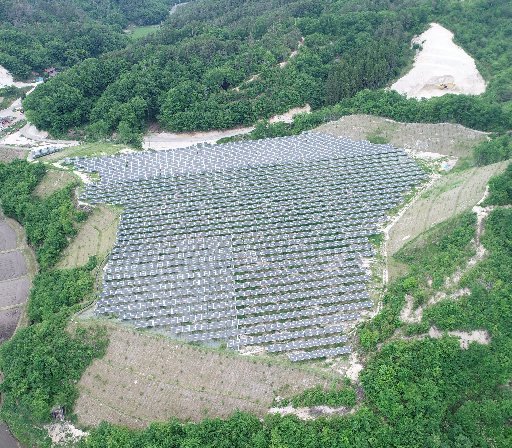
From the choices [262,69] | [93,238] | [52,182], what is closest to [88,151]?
[52,182]

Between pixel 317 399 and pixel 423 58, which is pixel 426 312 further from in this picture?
pixel 423 58

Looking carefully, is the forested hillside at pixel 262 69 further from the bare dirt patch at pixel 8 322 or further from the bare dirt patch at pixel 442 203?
the bare dirt patch at pixel 8 322

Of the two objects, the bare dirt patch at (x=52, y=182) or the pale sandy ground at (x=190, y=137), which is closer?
the bare dirt patch at (x=52, y=182)

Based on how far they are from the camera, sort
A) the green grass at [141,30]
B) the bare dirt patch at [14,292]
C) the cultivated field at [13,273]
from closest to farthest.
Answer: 1. the cultivated field at [13,273]
2. the bare dirt patch at [14,292]
3. the green grass at [141,30]

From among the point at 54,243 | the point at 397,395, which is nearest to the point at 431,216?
the point at 397,395

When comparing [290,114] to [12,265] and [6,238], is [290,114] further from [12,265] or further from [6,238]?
[12,265]

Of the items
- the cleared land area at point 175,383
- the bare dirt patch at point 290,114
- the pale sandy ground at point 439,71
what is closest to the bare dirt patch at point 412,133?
the bare dirt patch at point 290,114
